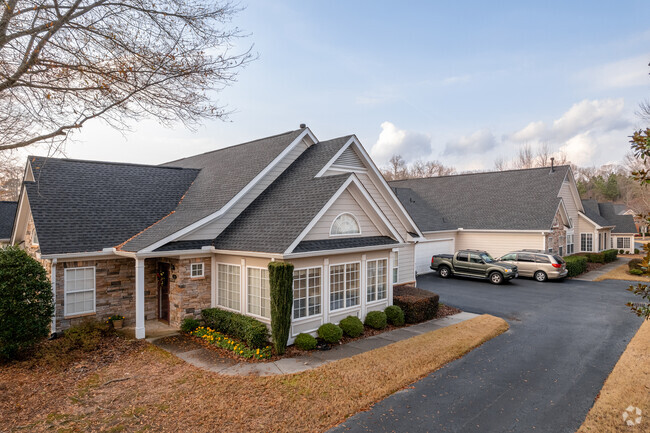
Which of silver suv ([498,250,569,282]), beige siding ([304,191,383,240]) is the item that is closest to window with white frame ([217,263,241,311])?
beige siding ([304,191,383,240])

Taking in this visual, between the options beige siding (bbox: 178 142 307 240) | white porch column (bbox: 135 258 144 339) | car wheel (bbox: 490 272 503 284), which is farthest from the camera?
car wheel (bbox: 490 272 503 284)

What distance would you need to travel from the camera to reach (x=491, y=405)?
740cm

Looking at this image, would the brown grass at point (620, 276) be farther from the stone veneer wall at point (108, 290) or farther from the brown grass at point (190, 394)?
the stone veneer wall at point (108, 290)

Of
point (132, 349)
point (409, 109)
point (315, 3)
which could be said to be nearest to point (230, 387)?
point (132, 349)

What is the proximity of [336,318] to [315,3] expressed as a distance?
9.96 metres

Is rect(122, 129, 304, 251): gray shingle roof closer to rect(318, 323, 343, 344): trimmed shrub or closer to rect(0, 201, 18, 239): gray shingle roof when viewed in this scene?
rect(318, 323, 343, 344): trimmed shrub

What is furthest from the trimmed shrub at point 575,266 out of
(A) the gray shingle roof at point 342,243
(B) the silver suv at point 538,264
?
(A) the gray shingle roof at point 342,243

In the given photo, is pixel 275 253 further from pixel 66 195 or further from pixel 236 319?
pixel 66 195

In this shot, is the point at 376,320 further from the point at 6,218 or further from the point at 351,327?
the point at 6,218

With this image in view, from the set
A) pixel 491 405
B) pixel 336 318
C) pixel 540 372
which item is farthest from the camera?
pixel 336 318

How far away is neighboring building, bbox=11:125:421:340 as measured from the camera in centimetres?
1109

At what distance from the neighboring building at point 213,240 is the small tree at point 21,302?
1.19 m

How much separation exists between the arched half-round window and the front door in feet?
20.2

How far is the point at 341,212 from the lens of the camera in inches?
479
